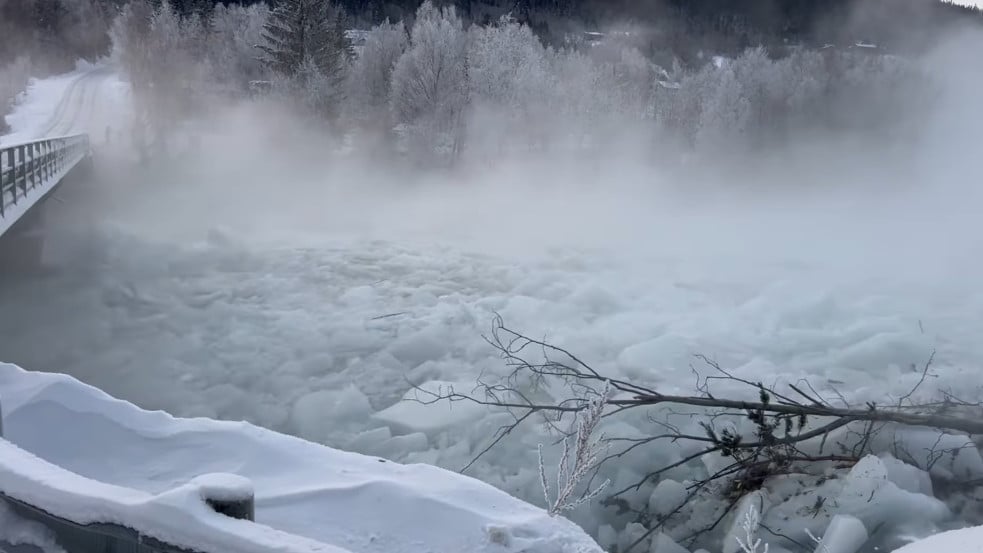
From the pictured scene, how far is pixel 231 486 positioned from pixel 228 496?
0.04 m

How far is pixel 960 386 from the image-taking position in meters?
8.52

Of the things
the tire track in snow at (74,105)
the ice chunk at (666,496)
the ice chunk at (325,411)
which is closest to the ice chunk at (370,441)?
the ice chunk at (325,411)

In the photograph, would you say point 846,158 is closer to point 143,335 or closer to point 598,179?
point 598,179

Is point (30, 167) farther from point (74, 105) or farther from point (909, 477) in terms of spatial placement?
point (74, 105)

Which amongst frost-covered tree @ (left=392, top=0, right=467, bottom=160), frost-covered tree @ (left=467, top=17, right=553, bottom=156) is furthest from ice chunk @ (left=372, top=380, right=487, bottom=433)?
frost-covered tree @ (left=467, top=17, right=553, bottom=156)

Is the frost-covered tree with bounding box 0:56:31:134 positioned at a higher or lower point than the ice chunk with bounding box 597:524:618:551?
higher

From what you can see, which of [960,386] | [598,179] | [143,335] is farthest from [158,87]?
[960,386]

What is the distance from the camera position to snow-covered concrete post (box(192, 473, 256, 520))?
2.57 metres

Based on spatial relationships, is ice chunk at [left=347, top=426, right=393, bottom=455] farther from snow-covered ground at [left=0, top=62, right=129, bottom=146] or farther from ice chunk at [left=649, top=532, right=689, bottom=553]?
snow-covered ground at [left=0, top=62, right=129, bottom=146]

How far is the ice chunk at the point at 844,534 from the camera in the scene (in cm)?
543

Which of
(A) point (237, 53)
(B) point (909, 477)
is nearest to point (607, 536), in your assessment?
(B) point (909, 477)

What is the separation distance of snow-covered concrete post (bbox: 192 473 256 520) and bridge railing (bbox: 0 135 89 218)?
36.1ft

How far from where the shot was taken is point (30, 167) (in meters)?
14.9

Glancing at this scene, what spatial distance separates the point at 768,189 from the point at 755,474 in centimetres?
3512
